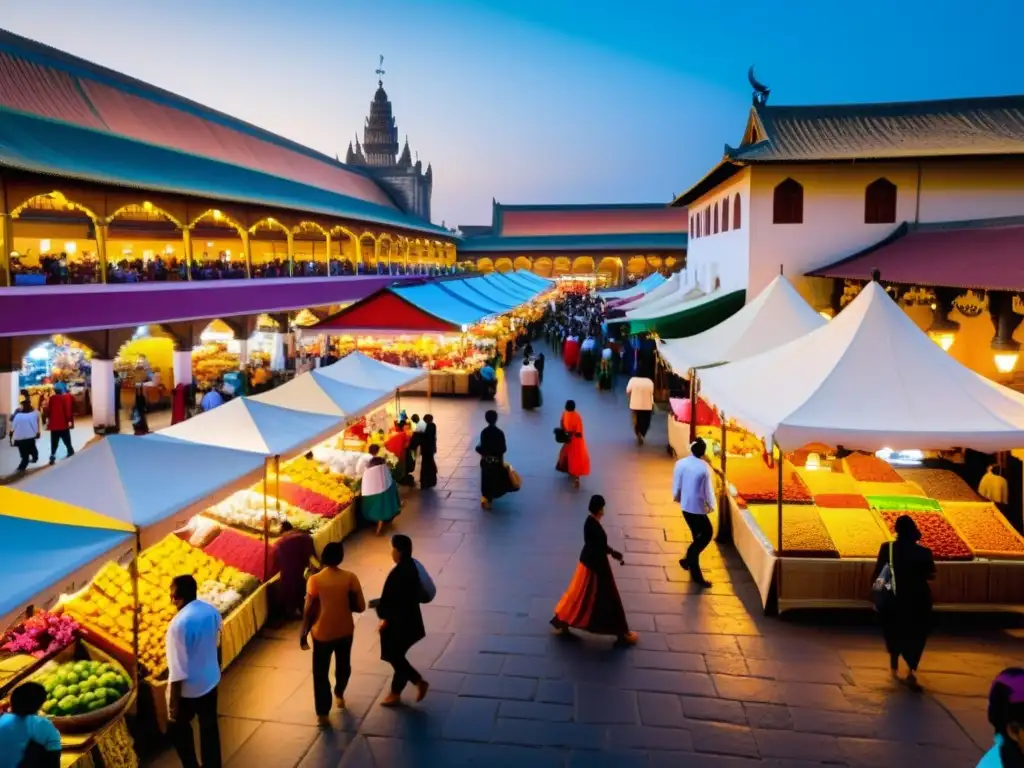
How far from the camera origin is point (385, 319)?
18781mm

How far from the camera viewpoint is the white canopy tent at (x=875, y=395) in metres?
6.80

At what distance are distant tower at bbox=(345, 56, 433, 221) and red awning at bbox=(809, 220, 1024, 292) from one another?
1473 inches

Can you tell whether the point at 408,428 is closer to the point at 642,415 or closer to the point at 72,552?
the point at 642,415

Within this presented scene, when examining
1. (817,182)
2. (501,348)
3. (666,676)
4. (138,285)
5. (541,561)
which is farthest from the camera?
(501,348)

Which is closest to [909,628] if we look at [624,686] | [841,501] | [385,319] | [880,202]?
[624,686]

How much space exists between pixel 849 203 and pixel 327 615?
604 inches

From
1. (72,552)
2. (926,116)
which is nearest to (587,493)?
(72,552)

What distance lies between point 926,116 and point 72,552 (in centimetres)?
2031

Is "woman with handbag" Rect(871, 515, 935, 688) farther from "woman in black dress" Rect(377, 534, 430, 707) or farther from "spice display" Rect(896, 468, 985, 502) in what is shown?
"woman in black dress" Rect(377, 534, 430, 707)

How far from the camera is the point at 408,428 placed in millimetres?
12281

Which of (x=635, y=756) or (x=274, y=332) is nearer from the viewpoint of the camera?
(x=635, y=756)

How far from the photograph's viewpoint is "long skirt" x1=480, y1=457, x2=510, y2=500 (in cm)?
1049

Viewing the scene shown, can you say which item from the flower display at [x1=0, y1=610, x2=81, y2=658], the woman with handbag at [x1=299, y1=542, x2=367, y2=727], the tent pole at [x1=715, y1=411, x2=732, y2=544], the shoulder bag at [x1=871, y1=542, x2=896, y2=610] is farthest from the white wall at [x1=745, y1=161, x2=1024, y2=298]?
the flower display at [x1=0, y1=610, x2=81, y2=658]

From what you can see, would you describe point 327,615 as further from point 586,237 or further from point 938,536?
point 586,237
